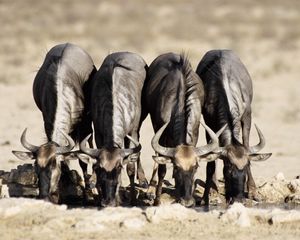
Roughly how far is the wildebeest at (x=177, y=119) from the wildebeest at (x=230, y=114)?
0.28 meters

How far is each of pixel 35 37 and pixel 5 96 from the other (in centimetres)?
1166

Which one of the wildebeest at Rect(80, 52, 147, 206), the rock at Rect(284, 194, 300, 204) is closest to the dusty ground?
the rock at Rect(284, 194, 300, 204)

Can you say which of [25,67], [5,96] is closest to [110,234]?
[5,96]

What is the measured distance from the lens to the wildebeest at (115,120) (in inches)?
521

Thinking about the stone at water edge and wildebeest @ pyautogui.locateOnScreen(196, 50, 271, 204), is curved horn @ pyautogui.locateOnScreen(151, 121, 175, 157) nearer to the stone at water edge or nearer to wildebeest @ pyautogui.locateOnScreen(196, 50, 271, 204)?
wildebeest @ pyautogui.locateOnScreen(196, 50, 271, 204)

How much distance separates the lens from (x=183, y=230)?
35.6ft

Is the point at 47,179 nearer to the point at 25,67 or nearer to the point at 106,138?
the point at 106,138

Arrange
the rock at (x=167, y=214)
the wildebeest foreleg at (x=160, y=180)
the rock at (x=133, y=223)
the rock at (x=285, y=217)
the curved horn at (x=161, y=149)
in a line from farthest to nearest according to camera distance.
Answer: the wildebeest foreleg at (x=160, y=180) < the curved horn at (x=161, y=149) < the rock at (x=285, y=217) < the rock at (x=167, y=214) < the rock at (x=133, y=223)

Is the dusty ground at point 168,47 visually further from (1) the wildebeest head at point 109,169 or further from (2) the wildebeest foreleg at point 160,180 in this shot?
(2) the wildebeest foreleg at point 160,180

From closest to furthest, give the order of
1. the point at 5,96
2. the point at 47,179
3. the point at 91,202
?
1. the point at 47,179
2. the point at 91,202
3. the point at 5,96

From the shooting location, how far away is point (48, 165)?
44.1 ft

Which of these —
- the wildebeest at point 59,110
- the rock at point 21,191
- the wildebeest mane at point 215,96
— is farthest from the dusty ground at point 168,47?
the rock at point 21,191

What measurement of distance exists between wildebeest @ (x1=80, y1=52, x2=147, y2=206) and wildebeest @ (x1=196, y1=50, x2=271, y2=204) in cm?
131

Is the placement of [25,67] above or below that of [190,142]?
below
